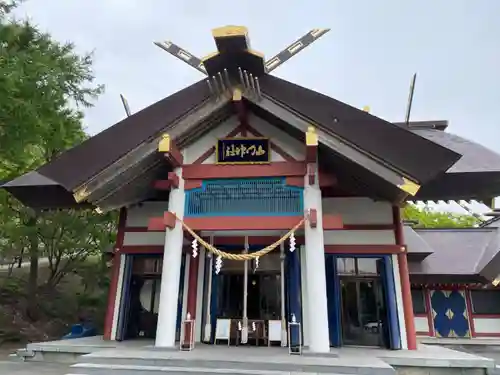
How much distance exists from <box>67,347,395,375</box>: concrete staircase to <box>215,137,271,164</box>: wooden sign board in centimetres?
346

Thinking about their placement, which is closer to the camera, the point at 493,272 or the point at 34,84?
the point at 34,84

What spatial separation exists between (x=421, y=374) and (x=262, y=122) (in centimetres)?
527

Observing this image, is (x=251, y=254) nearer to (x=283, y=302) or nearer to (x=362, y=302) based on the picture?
(x=283, y=302)

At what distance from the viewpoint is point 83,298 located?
15688 millimetres

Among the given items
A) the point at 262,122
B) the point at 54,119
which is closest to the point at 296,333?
the point at 262,122

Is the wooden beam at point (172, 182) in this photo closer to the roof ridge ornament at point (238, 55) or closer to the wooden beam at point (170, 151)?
the wooden beam at point (170, 151)

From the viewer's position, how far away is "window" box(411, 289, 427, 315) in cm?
1180

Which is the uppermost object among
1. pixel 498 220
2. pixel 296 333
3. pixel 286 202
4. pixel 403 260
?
pixel 498 220

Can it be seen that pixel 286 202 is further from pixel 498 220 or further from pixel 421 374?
pixel 498 220

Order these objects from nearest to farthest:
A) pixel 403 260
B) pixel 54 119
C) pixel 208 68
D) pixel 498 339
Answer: pixel 208 68, pixel 403 260, pixel 54 119, pixel 498 339

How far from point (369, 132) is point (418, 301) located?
781cm

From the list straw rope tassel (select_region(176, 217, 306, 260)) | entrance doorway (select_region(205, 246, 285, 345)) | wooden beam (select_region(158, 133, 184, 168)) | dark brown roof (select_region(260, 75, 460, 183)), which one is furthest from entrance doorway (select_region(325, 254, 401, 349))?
wooden beam (select_region(158, 133, 184, 168))

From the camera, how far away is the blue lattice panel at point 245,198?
683 centimetres

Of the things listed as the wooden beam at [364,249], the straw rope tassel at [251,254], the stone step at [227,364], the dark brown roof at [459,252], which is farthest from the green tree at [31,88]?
the dark brown roof at [459,252]
